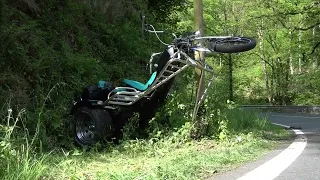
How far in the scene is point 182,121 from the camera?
7516 mm

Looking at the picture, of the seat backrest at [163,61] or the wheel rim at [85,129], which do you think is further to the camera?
the wheel rim at [85,129]

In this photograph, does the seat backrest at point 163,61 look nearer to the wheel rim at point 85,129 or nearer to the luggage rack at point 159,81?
the luggage rack at point 159,81

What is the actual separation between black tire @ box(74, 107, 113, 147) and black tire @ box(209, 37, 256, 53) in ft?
7.30

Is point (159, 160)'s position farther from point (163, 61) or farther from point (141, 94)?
point (163, 61)

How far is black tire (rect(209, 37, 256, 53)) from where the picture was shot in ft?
22.0

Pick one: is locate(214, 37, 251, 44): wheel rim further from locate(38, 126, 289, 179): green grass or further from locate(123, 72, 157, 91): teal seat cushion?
locate(38, 126, 289, 179): green grass

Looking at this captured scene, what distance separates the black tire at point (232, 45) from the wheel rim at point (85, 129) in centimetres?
251

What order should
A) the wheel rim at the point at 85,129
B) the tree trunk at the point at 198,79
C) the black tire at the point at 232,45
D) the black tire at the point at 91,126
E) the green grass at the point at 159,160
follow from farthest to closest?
1. the tree trunk at the point at 198,79
2. the wheel rim at the point at 85,129
3. the black tire at the point at 91,126
4. the black tire at the point at 232,45
5. the green grass at the point at 159,160

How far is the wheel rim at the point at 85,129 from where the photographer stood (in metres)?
6.99

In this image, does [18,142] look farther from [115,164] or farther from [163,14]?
[163,14]

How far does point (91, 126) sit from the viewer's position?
23.2 feet

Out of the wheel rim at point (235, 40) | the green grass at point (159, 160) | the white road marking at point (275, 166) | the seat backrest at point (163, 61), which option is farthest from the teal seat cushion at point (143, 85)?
the white road marking at point (275, 166)

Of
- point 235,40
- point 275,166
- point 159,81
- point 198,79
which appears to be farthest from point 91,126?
point 275,166

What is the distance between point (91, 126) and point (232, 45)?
2.86m
